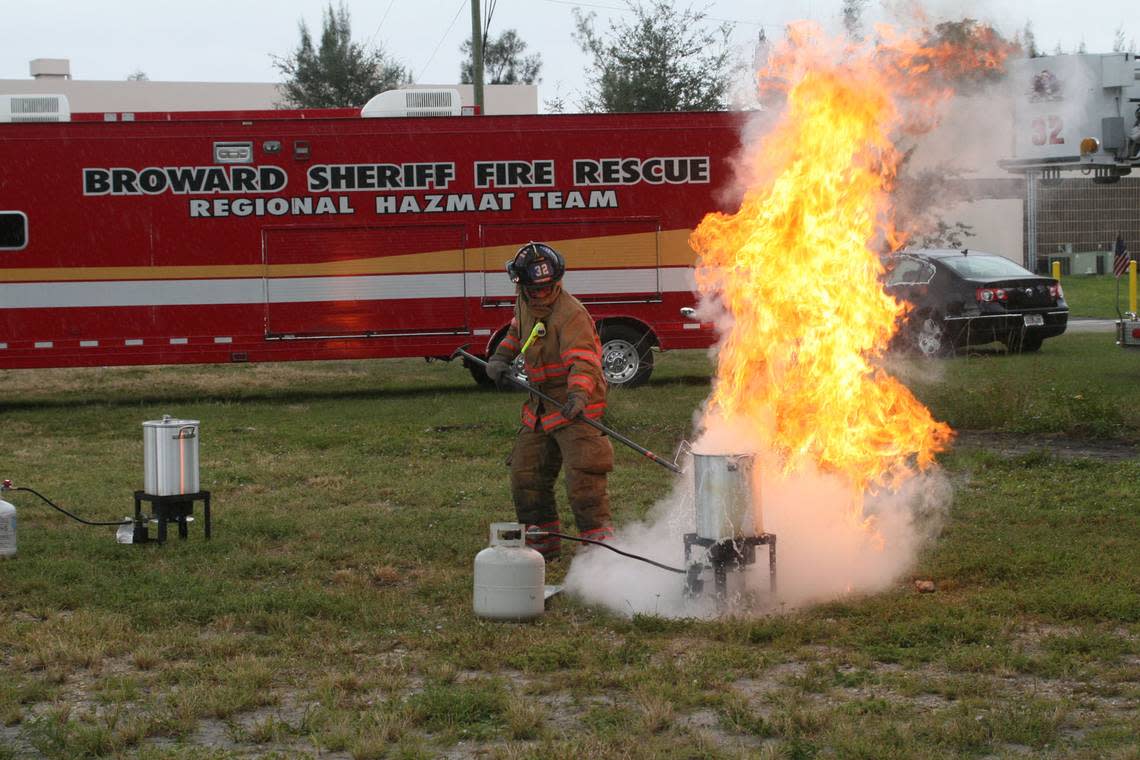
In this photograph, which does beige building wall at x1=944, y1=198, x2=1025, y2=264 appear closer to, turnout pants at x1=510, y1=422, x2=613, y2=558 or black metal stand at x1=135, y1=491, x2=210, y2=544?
turnout pants at x1=510, y1=422, x2=613, y2=558

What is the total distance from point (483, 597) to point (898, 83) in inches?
133

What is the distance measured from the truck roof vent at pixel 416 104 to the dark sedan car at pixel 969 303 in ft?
21.6

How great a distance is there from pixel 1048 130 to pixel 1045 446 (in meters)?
3.68

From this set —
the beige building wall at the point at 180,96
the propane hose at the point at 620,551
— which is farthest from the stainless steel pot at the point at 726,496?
the beige building wall at the point at 180,96

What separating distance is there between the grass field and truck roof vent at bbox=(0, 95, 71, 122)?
634 cm

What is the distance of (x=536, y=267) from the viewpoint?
7430mm

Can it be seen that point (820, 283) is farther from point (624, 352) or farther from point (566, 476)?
point (624, 352)

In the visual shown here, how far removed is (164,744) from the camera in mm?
4836

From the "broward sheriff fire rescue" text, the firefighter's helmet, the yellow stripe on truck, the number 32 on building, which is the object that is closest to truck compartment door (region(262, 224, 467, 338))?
the yellow stripe on truck

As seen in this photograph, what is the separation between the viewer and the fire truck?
16.0 m

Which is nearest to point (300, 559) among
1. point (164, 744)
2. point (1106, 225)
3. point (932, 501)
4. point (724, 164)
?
point (164, 744)

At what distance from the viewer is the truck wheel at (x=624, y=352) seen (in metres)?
16.8

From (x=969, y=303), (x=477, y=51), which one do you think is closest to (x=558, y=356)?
(x=969, y=303)

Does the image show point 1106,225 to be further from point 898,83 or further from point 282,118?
point 898,83
